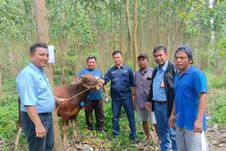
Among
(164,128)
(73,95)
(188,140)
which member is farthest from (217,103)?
(188,140)

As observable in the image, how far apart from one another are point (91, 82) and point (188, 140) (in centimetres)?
325

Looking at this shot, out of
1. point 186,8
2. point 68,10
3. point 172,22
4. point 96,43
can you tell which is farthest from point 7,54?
point 186,8

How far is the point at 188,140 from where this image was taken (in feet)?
14.1

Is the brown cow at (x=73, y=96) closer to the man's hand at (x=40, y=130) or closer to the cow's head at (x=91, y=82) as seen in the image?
the cow's head at (x=91, y=82)

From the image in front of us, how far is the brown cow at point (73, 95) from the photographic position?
7.05 m

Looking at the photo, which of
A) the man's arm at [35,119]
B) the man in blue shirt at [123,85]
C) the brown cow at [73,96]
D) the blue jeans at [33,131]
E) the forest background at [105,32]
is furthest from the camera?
the forest background at [105,32]

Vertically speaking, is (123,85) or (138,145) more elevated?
(123,85)

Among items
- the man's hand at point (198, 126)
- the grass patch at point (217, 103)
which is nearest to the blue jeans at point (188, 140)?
the man's hand at point (198, 126)

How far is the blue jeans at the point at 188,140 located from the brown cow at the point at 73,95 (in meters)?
2.90

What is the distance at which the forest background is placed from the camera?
11.2 meters

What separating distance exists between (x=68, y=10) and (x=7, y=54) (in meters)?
6.78

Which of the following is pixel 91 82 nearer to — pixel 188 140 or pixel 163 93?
pixel 163 93

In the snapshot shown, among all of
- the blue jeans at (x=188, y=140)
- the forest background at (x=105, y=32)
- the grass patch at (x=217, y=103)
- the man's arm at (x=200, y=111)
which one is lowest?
the grass patch at (x=217, y=103)

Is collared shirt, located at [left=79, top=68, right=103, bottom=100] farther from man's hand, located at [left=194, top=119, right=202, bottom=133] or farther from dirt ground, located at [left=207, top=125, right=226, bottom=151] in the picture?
man's hand, located at [left=194, top=119, right=202, bottom=133]
